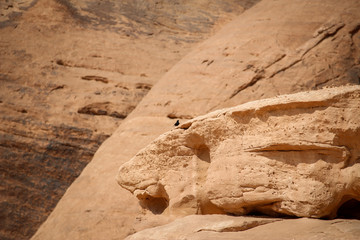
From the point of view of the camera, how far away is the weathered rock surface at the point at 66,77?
6.36m

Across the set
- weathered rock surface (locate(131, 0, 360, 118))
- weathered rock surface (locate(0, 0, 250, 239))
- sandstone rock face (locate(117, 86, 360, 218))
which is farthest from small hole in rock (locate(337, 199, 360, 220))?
weathered rock surface (locate(0, 0, 250, 239))

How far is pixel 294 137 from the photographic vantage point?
353 centimetres

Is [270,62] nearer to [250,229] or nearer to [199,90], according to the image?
[199,90]

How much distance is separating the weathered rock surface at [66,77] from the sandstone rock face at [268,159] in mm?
2661

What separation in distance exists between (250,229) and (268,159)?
616 mm

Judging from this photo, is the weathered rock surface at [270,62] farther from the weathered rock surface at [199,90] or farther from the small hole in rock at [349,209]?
the small hole in rock at [349,209]

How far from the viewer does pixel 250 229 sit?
3.39 metres

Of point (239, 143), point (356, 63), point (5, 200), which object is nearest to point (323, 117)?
point (239, 143)

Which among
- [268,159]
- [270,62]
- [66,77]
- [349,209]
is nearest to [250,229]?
[268,159]

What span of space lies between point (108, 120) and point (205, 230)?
3.99 meters

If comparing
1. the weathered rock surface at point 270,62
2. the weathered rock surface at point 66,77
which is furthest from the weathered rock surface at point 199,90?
the weathered rock surface at point 66,77

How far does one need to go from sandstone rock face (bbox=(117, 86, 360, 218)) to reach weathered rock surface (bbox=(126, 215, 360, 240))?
162 mm

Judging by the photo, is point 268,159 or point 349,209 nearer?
point 268,159

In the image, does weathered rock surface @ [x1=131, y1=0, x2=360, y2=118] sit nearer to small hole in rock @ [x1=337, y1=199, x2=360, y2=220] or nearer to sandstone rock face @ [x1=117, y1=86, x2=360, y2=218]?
sandstone rock face @ [x1=117, y1=86, x2=360, y2=218]
